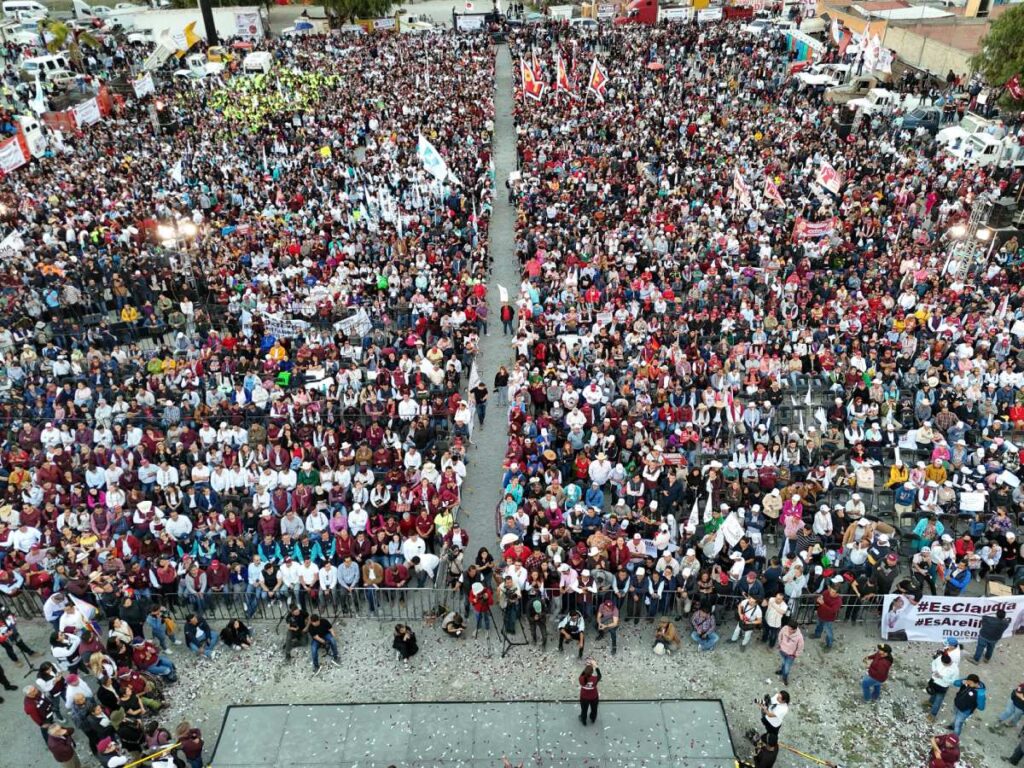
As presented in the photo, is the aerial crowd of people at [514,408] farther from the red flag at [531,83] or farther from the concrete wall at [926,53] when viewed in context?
the concrete wall at [926,53]

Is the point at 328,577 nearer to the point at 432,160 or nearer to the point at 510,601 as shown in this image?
the point at 510,601

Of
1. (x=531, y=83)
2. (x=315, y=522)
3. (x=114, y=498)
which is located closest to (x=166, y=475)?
(x=114, y=498)

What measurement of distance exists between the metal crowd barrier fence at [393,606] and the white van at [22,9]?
216 ft

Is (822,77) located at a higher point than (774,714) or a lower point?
higher

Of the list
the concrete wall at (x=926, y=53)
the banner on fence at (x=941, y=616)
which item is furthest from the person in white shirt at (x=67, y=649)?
the concrete wall at (x=926, y=53)

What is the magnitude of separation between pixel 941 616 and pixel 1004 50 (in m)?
29.1

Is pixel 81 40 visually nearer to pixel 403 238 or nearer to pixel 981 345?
pixel 403 238

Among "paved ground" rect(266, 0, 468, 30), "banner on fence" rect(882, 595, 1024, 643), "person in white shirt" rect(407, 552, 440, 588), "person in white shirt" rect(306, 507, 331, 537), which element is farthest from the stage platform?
"paved ground" rect(266, 0, 468, 30)

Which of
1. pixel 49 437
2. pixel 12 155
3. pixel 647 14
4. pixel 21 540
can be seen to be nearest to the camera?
pixel 21 540

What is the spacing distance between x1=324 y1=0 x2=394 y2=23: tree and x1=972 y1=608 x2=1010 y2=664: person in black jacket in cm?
6016

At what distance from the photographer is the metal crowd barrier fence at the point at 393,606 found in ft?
41.6

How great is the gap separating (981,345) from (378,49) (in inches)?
1731

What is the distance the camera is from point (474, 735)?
10680mm

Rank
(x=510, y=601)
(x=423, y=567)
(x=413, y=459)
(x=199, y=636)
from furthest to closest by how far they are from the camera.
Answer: (x=413, y=459) → (x=423, y=567) → (x=510, y=601) → (x=199, y=636)
